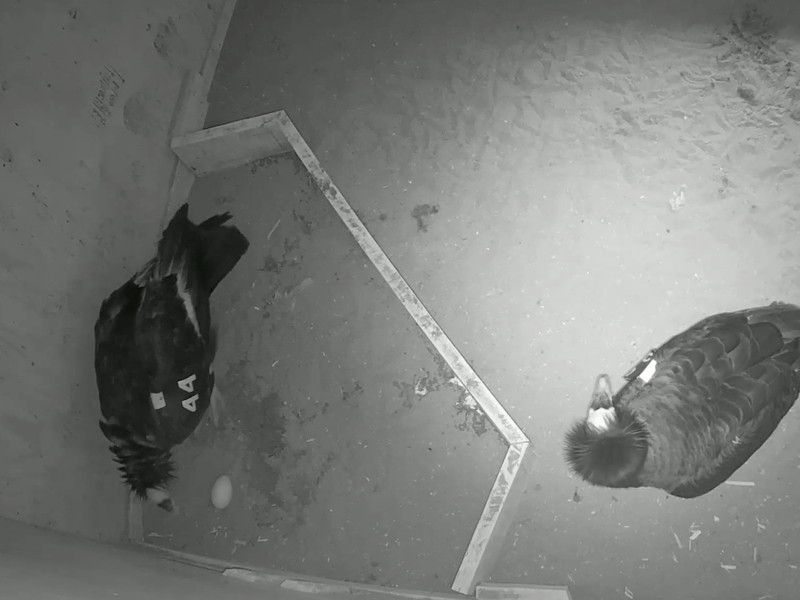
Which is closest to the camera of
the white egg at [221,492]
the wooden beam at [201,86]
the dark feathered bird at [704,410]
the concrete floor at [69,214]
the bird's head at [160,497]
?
the concrete floor at [69,214]

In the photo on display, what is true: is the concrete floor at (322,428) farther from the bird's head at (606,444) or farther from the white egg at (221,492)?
the bird's head at (606,444)

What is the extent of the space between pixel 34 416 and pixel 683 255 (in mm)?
1802

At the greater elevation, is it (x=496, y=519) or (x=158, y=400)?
(x=158, y=400)

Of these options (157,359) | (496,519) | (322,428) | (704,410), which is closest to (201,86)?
(157,359)

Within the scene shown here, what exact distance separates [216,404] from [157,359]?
1.06ft

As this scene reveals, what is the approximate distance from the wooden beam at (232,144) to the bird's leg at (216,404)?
741 mm

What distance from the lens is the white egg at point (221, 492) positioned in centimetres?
153

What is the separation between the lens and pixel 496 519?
57.6 inches

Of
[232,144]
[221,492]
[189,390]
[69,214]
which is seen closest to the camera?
[69,214]

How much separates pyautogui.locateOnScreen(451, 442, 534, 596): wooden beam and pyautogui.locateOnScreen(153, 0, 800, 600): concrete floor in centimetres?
4

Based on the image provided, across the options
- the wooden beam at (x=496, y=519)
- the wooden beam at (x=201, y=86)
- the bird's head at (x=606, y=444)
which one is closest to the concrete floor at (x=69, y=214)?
the wooden beam at (x=201, y=86)

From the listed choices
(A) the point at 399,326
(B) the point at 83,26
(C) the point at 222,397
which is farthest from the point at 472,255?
(B) the point at 83,26

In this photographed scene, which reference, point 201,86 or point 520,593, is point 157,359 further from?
point 520,593

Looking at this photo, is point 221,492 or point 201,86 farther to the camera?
point 201,86
